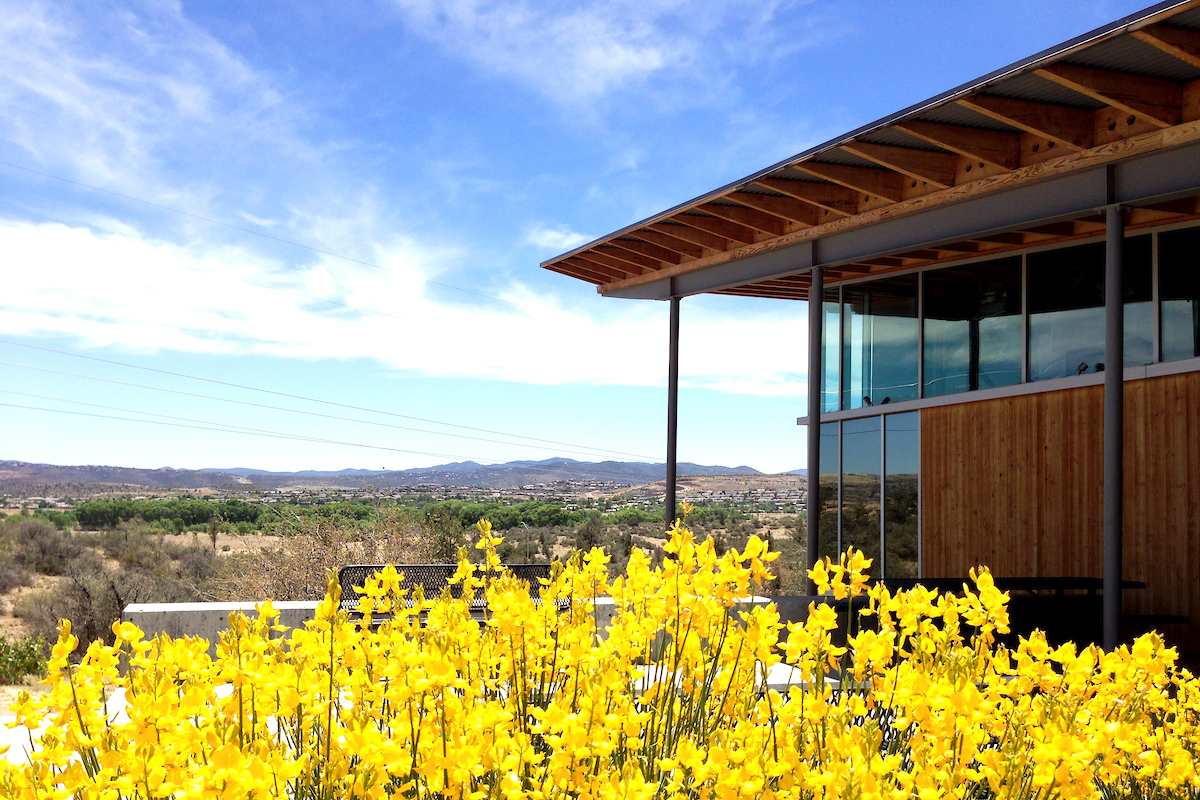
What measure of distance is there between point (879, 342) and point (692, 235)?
330cm

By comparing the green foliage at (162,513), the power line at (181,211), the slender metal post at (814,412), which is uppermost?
the power line at (181,211)

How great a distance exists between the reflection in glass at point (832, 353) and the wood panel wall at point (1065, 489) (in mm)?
→ 1232

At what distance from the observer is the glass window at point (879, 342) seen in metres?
10.3

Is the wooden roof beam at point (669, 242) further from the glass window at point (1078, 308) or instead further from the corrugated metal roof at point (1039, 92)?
the corrugated metal roof at point (1039, 92)

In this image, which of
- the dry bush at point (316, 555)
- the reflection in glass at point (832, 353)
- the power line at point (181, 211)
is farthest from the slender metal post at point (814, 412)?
the power line at point (181, 211)

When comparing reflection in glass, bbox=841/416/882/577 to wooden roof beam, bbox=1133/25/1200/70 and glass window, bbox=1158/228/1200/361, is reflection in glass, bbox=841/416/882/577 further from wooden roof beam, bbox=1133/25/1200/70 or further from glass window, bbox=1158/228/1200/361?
wooden roof beam, bbox=1133/25/1200/70

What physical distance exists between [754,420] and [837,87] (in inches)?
1390

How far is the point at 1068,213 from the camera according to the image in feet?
18.6

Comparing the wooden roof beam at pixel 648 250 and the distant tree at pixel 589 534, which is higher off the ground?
the wooden roof beam at pixel 648 250

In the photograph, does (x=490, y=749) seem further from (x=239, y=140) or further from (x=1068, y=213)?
(x=239, y=140)

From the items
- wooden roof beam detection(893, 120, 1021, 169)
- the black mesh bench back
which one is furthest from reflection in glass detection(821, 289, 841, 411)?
wooden roof beam detection(893, 120, 1021, 169)

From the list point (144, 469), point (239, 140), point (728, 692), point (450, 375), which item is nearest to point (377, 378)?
point (450, 375)

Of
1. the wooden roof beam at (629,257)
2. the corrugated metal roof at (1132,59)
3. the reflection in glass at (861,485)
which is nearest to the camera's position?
the corrugated metal roof at (1132,59)

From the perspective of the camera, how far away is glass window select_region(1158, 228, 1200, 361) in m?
7.74
